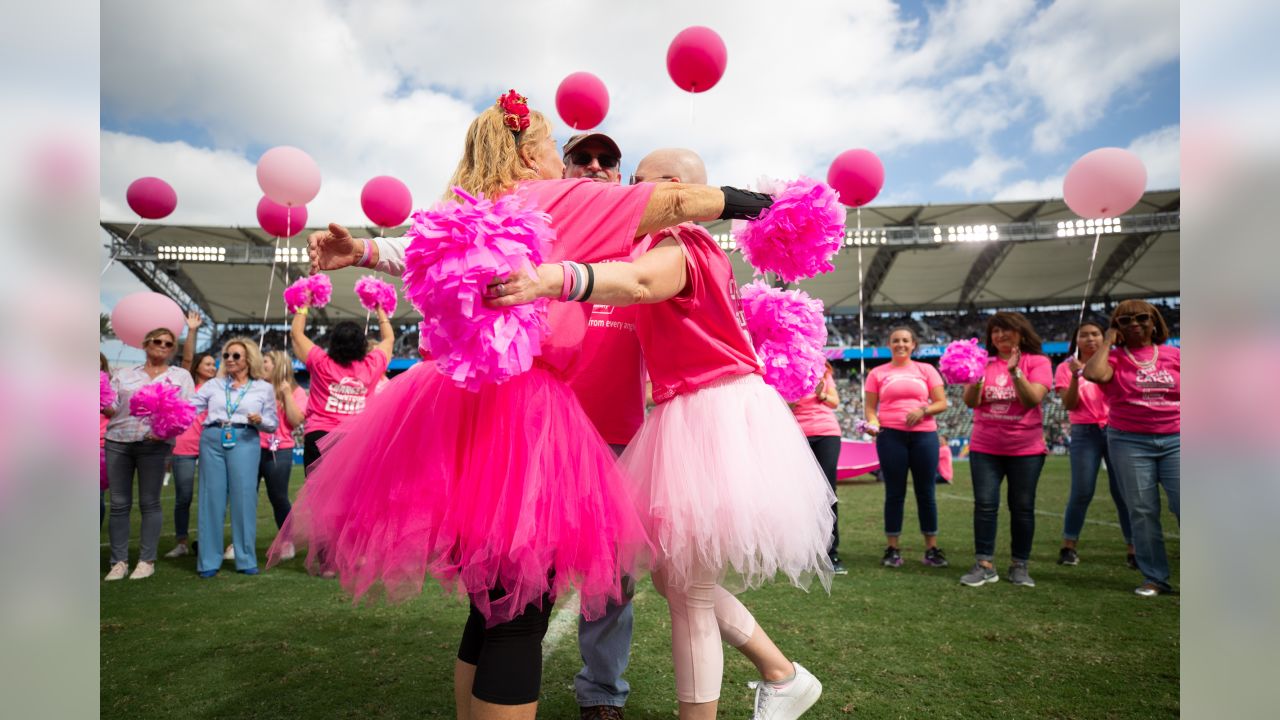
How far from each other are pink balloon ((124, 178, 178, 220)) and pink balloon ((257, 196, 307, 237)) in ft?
3.62

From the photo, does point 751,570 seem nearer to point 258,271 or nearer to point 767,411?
point 767,411

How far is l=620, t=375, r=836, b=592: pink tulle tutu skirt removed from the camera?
73.7 inches

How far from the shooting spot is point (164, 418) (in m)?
5.31

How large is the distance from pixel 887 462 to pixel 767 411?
4.05 metres

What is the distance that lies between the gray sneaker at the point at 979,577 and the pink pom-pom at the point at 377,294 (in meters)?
4.53

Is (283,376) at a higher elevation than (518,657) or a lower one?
higher

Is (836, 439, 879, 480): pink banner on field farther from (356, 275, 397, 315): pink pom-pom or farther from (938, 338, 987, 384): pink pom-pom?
(356, 275, 397, 315): pink pom-pom

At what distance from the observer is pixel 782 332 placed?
2697mm

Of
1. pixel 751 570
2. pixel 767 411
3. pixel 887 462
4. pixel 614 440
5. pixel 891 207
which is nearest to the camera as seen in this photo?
pixel 751 570

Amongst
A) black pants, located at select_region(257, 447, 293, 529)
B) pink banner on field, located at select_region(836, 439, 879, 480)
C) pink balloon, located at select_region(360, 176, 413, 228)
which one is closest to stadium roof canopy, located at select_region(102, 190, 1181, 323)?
pink banner on field, located at select_region(836, 439, 879, 480)

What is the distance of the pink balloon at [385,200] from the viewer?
20.4 feet

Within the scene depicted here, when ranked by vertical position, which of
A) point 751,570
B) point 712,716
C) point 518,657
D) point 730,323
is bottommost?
point 712,716
